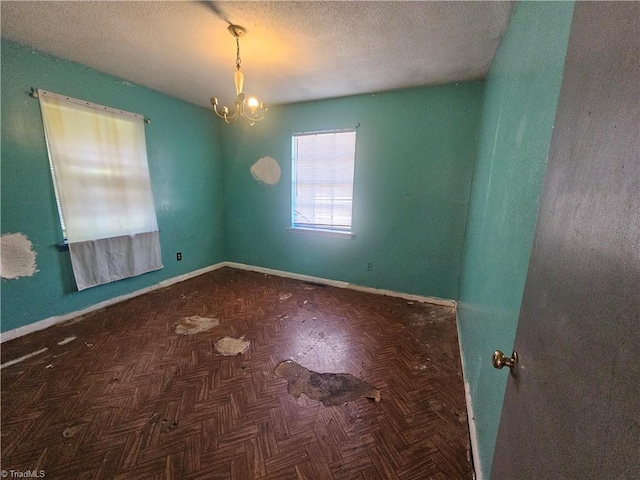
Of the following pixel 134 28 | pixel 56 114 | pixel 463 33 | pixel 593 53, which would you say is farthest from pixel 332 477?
pixel 56 114

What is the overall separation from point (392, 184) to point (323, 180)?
3.37 feet

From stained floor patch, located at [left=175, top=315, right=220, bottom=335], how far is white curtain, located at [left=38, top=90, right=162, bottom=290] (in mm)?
1174

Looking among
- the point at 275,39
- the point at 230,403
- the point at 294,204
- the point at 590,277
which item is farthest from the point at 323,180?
the point at 590,277

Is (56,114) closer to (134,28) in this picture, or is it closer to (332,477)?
(134,28)

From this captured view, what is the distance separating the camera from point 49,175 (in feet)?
8.57

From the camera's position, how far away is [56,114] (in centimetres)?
258

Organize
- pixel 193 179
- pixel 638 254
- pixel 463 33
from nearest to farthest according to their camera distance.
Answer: pixel 638 254 → pixel 463 33 → pixel 193 179

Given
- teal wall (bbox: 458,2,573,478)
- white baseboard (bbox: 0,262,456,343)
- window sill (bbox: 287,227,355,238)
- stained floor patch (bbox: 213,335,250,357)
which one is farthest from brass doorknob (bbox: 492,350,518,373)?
window sill (bbox: 287,227,355,238)

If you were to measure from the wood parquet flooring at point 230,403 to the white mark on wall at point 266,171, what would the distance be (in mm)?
2224

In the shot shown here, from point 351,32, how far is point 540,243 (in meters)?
2.18

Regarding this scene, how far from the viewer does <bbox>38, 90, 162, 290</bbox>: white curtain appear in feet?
8.70

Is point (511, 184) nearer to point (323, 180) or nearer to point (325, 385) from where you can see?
point (325, 385)

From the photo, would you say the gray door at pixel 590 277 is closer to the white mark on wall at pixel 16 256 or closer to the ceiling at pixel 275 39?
the ceiling at pixel 275 39

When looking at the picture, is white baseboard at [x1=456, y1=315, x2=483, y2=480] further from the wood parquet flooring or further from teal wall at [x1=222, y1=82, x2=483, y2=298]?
teal wall at [x1=222, y1=82, x2=483, y2=298]
